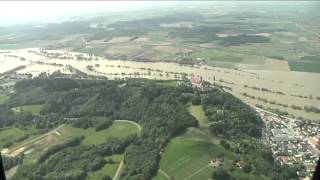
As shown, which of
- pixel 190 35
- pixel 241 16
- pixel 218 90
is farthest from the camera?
pixel 241 16

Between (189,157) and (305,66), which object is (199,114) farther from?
(305,66)

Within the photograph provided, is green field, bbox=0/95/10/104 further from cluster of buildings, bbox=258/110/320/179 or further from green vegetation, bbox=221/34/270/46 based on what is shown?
green vegetation, bbox=221/34/270/46

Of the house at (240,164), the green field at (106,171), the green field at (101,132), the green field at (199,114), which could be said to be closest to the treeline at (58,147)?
the green field at (101,132)

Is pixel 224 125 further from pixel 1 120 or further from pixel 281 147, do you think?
pixel 1 120

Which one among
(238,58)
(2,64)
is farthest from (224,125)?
(2,64)

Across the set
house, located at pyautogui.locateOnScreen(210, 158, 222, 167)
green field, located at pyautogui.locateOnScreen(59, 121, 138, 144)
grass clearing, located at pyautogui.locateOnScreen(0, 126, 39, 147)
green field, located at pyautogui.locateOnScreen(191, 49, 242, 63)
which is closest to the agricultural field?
grass clearing, located at pyautogui.locateOnScreen(0, 126, 39, 147)
